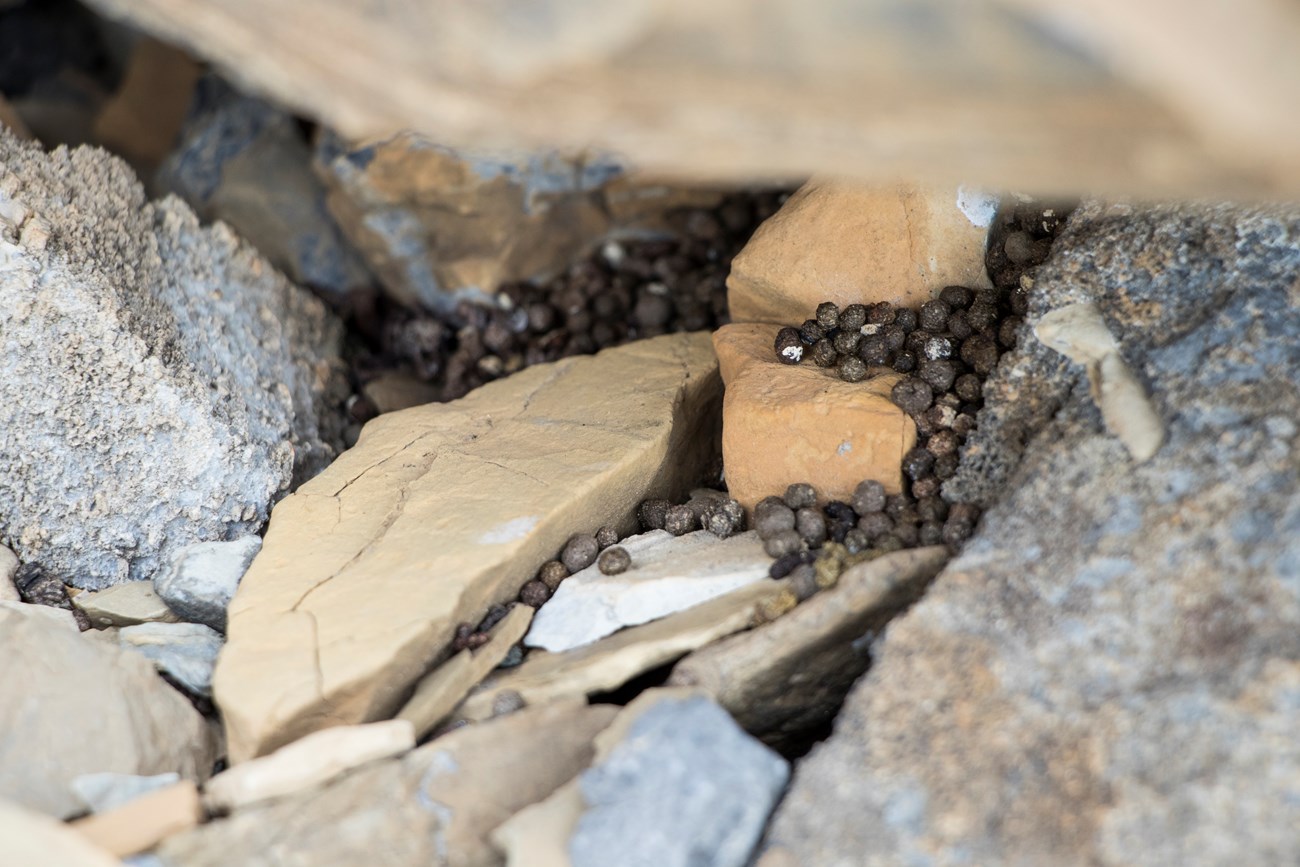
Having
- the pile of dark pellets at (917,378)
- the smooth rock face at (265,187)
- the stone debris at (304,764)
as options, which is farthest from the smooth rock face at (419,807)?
the smooth rock face at (265,187)

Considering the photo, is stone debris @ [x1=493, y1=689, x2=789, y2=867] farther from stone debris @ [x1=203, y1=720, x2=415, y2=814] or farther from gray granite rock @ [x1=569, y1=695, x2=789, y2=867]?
stone debris @ [x1=203, y1=720, x2=415, y2=814]

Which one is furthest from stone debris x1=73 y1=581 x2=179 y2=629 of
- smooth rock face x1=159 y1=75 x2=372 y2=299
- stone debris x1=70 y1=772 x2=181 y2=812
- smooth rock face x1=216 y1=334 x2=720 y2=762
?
smooth rock face x1=159 y1=75 x2=372 y2=299

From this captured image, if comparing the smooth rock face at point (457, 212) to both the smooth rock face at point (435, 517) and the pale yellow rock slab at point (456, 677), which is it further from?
the pale yellow rock slab at point (456, 677)

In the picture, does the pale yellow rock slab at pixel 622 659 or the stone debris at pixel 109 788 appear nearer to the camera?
the stone debris at pixel 109 788

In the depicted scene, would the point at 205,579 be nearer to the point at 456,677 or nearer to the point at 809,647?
the point at 456,677

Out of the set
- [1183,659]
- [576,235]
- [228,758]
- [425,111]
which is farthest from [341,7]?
[576,235]

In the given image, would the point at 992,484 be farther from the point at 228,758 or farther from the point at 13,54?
the point at 13,54
